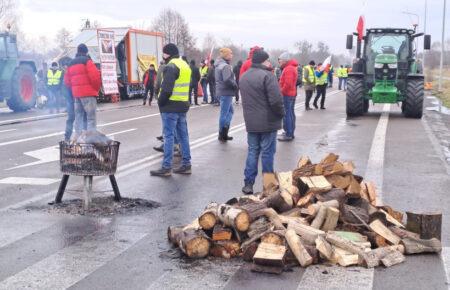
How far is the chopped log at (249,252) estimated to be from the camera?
523cm

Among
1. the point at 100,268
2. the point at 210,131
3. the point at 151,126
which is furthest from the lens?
the point at 151,126

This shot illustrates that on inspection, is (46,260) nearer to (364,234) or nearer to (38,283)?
(38,283)

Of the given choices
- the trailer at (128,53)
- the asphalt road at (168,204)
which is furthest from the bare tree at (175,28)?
the asphalt road at (168,204)

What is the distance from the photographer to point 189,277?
4863mm

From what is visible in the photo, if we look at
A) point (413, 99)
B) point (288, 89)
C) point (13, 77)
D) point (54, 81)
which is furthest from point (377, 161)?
point (13, 77)

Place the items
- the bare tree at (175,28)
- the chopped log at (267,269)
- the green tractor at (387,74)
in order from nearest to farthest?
the chopped log at (267,269) < the green tractor at (387,74) < the bare tree at (175,28)

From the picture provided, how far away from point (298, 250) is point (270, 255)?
28 centimetres

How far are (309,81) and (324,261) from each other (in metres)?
16.4

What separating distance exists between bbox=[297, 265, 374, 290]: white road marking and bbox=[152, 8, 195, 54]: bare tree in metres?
62.9

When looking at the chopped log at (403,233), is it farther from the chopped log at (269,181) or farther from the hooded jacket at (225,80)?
the hooded jacket at (225,80)

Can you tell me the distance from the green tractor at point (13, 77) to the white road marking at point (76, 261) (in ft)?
53.8

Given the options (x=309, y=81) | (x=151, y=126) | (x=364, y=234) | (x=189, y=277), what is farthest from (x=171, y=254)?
(x=309, y=81)

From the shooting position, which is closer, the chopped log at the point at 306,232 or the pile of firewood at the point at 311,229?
the pile of firewood at the point at 311,229

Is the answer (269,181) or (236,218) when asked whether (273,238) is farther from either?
(269,181)
